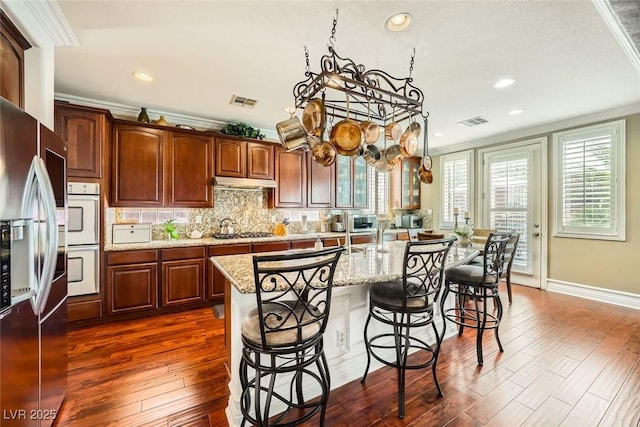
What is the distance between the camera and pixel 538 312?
3.32 metres

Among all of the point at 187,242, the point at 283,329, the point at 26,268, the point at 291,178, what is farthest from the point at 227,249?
the point at 283,329

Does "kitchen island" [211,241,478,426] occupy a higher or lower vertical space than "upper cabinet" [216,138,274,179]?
lower

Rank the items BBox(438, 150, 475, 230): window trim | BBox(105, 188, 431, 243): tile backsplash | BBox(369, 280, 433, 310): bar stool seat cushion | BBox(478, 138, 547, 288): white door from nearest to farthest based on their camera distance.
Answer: BBox(369, 280, 433, 310): bar stool seat cushion → BBox(105, 188, 431, 243): tile backsplash → BBox(478, 138, 547, 288): white door → BBox(438, 150, 475, 230): window trim

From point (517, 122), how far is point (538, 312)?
2707 mm

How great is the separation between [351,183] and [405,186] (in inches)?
59.2

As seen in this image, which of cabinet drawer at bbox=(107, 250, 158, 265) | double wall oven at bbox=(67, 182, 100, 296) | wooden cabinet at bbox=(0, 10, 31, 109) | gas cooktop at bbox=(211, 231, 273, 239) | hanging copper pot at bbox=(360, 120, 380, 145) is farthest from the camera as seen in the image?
gas cooktop at bbox=(211, 231, 273, 239)

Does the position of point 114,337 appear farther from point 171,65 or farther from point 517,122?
point 517,122

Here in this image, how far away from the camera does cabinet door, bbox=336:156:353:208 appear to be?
16.0 ft

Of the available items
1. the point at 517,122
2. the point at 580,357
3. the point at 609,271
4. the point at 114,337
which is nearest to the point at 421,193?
the point at 517,122

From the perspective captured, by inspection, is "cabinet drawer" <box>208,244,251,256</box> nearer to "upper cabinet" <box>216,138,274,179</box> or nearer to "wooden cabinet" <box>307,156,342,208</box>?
"upper cabinet" <box>216,138,274,179</box>

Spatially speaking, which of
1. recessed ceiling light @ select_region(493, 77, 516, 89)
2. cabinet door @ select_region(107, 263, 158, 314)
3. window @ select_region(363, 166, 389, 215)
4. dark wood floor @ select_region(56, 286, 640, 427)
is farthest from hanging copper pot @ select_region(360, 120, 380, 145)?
window @ select_region(363, 166, 389, 215)

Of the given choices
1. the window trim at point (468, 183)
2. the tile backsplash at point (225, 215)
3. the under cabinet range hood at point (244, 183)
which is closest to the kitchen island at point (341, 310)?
the under cabinet range hood at point (244, 183)

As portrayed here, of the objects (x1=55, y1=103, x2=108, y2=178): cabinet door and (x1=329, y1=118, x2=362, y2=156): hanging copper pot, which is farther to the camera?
(x1=55, y1=103, x2=108, y2=178): cabinet door

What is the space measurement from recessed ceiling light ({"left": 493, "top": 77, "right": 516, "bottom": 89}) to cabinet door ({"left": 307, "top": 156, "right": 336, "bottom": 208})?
2.49 meters
